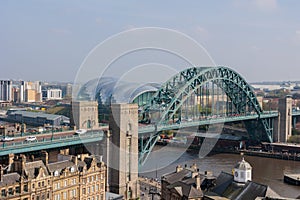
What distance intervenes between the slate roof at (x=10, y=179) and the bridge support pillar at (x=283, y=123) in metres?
38.7

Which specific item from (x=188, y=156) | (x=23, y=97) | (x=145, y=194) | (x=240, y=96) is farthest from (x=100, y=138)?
(x=23, y=97)

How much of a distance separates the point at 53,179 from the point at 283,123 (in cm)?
3779

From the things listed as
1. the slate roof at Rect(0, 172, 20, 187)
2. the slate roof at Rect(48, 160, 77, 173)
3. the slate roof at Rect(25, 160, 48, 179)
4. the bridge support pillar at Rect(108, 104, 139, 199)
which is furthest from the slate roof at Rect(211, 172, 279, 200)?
the slate roof at Rect(0, 172, 20, 187)

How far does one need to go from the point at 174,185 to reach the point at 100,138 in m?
6.56

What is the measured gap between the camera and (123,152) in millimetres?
26000

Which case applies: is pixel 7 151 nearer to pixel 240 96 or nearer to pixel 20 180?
pixel 20 180

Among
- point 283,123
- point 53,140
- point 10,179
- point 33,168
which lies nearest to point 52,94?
point 283,123

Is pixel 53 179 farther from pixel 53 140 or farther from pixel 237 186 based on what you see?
pixel 237 186

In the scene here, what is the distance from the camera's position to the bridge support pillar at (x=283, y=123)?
51219 millimetres

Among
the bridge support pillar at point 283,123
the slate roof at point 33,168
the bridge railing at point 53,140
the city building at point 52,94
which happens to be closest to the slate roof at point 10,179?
the slate roof at point 33,168

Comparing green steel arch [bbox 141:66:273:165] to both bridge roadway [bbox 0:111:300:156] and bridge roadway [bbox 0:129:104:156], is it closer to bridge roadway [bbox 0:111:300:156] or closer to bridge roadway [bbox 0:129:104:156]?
bridge roadway [bbox 0:111:300:156]

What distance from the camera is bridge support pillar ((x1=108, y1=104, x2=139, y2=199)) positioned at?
25.7 m

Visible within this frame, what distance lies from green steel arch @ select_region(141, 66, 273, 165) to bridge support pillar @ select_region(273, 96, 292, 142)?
1126mm

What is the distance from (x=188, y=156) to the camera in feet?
141
